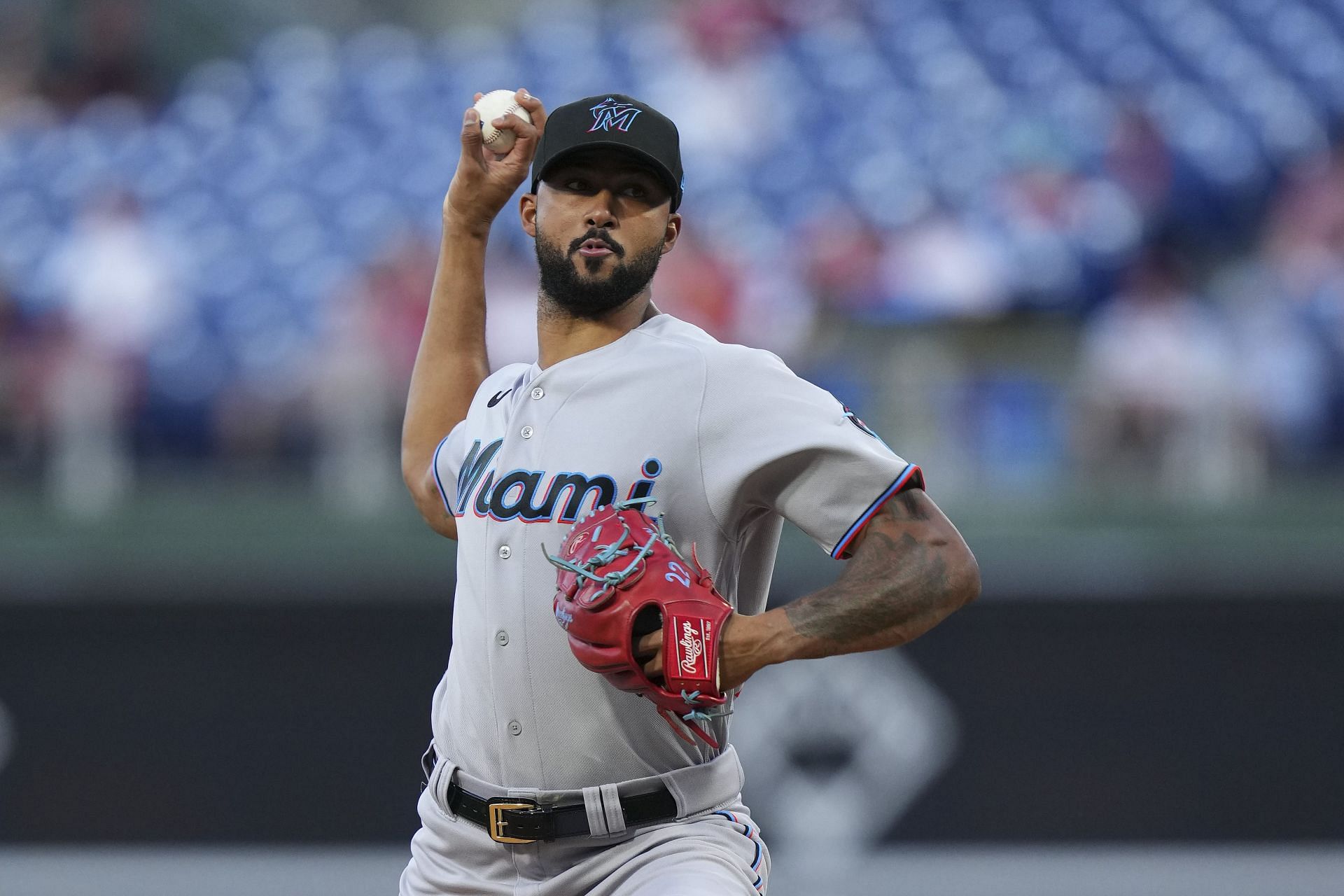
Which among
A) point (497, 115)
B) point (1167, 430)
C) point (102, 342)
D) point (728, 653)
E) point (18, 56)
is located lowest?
point (728, 653)

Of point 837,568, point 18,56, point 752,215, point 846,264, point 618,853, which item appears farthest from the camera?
point 18,56

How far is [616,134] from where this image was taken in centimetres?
253

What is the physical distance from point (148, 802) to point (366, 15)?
7.42 m

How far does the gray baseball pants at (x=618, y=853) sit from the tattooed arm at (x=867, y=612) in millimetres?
297

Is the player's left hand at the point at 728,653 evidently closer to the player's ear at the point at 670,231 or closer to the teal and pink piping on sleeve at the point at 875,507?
the teal and pink piping on sleeve at the point at 875,507

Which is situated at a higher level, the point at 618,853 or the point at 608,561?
the point at 608,561

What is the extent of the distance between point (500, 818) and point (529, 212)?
97cm

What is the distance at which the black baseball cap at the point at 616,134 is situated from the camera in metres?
2.52

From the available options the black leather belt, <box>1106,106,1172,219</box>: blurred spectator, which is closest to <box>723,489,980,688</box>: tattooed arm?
the black leather belt

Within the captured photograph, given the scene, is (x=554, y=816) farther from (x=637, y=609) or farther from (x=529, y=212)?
(x=529, y=212)

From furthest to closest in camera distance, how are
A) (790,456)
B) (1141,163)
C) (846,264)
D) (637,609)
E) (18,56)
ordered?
(18,56), (1141,163), (846,264), (790,456), (637,609)

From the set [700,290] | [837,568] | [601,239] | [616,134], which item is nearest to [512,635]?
[601,239]

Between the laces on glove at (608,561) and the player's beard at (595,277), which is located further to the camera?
the player's beard at (595,277)

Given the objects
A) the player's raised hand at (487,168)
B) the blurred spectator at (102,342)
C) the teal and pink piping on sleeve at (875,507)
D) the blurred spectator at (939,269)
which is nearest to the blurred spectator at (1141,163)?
the blurred spectator at (939,269)
